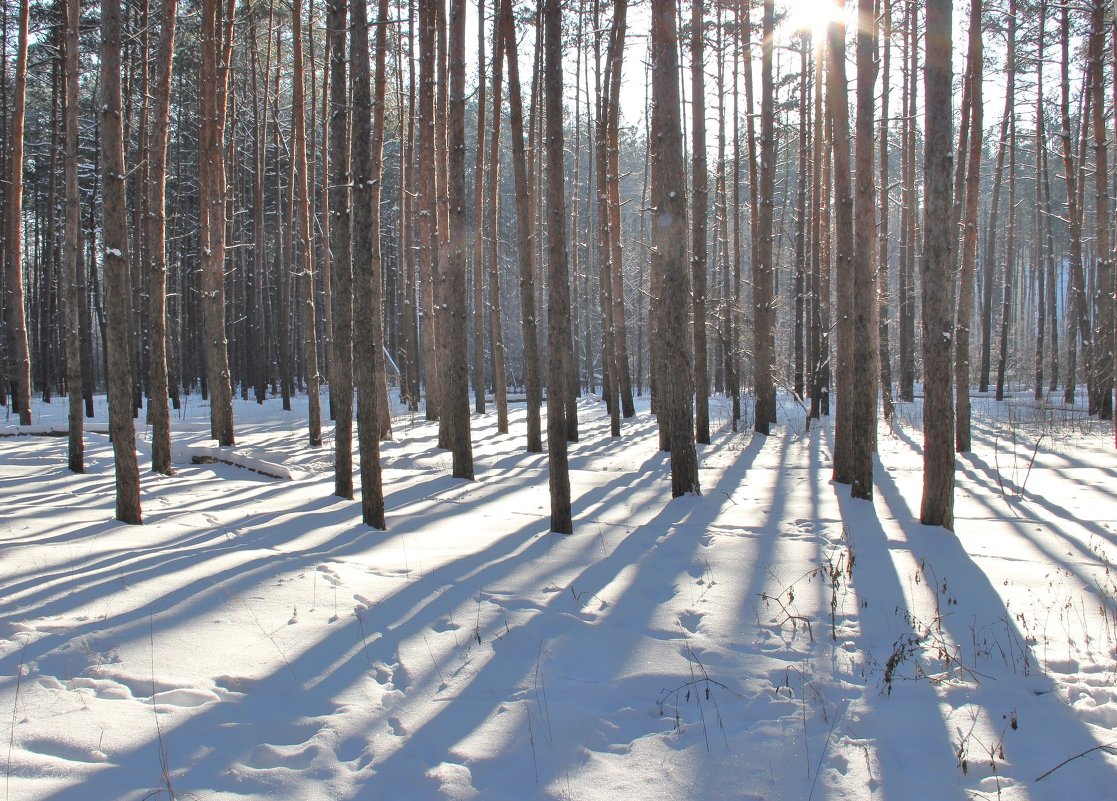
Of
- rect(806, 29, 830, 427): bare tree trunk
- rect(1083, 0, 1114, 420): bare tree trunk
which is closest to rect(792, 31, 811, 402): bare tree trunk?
rect(806, 29, 830, 427): bare tree trunk

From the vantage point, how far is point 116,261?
6.44 m

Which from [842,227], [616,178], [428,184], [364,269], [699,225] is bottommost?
[364,269]

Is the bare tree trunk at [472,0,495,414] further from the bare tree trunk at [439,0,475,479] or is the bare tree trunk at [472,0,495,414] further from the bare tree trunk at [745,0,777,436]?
the bare tree trunk at [745,0,777,436]

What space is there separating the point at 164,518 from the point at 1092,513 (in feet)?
31.7

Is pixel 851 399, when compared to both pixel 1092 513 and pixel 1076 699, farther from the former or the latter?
pixel 1076 699

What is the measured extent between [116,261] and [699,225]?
365 inches

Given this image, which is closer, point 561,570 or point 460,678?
point 460,678

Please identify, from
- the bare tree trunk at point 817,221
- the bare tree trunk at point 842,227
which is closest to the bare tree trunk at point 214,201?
the bare tree trunk at point 842,227

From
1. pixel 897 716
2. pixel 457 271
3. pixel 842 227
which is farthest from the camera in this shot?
pixel 457 271

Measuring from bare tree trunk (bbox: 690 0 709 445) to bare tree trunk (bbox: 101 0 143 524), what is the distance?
7.92 m

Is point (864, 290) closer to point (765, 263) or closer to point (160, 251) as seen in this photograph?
point (765, 263)

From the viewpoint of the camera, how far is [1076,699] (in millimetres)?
3510

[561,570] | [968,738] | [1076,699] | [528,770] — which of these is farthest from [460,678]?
[1076,699]

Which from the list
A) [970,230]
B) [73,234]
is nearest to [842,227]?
[970,230]
